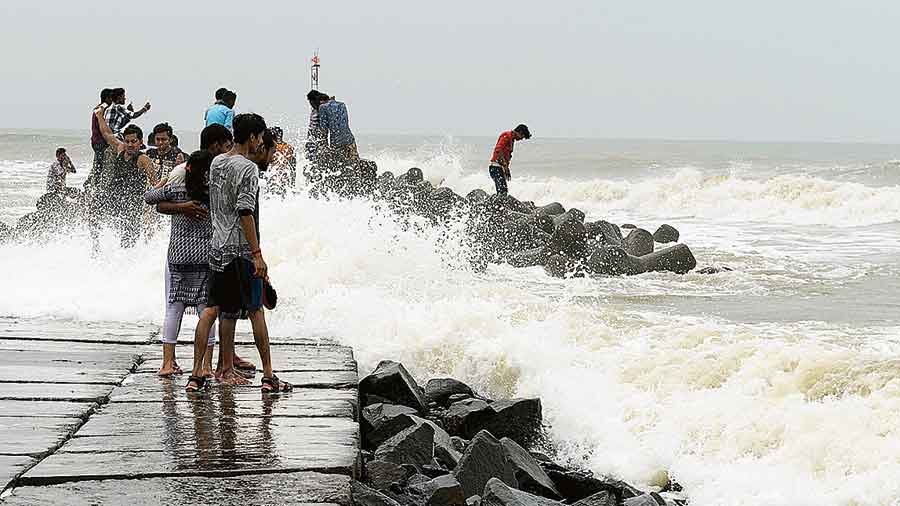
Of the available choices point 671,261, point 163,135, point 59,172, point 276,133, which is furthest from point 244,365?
point 59,172

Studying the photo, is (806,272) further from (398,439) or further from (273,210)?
(398,439)

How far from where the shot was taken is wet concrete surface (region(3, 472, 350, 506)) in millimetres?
4496

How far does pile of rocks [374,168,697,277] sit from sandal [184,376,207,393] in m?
10.3

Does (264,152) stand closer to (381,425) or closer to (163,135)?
(381,425)

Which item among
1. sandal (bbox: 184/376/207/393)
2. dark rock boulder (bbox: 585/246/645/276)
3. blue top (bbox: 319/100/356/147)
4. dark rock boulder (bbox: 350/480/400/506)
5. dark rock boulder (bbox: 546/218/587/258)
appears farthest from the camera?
dark rock boulder (bbox: 546/218/587/258)

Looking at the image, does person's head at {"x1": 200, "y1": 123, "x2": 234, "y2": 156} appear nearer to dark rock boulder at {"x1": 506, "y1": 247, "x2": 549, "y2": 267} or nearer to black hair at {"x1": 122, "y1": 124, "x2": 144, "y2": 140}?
black hair at {"x1": 122, "y1": 124, "x2": 144, "y2": 140}

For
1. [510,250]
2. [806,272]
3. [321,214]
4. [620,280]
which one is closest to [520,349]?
[321,214]

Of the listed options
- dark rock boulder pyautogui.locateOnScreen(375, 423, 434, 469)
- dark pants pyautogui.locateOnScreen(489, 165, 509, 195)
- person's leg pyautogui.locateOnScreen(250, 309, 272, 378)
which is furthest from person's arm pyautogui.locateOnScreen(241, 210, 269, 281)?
dark pants pyautogui.locateOnScreen(489, 165, 509, 195)

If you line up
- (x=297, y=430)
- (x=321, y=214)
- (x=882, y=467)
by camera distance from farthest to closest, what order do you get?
1. (x=321, y=214)
2. (x=882, y=467)
3. (x=297, y=430)

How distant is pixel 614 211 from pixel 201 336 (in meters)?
28.7

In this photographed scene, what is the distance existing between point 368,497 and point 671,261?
1239 cm

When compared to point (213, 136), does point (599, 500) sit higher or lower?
lower

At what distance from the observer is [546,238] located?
728 inches

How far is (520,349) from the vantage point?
31.6ft
